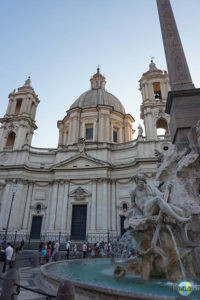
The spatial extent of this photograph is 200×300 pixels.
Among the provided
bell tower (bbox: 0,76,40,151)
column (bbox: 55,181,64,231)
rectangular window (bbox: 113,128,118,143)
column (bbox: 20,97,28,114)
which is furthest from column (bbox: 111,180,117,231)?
column (bbox: 20,97,28,114)

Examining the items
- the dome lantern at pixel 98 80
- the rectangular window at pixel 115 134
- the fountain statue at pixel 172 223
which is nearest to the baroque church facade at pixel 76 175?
the rectangular window at pixel 115 134

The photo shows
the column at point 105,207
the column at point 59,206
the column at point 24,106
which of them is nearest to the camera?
the column at point 105,207

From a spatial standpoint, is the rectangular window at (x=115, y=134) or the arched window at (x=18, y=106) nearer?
the arched window at (x=18, y=106)

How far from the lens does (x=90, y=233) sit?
2009 centimetres

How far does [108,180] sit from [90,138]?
30.1 feet

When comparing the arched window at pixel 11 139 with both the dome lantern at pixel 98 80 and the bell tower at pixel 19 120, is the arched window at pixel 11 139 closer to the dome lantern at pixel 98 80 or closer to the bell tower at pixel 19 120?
the bell tower at pixel 19 120

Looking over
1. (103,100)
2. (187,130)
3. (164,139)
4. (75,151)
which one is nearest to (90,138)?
(75,151)

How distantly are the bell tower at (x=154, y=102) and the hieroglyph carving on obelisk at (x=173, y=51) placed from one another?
15.5 m

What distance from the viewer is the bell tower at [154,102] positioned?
24.5 m

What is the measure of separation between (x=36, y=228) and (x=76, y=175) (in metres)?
7.43

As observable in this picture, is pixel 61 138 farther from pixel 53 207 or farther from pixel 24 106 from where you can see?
pixel 53 207

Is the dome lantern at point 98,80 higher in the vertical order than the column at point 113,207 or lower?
higher

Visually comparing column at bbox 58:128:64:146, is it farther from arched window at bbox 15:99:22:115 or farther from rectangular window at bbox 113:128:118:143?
rectangular window at bbox 113:128:118:143

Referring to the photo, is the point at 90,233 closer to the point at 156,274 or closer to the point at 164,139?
the point at 164,139
